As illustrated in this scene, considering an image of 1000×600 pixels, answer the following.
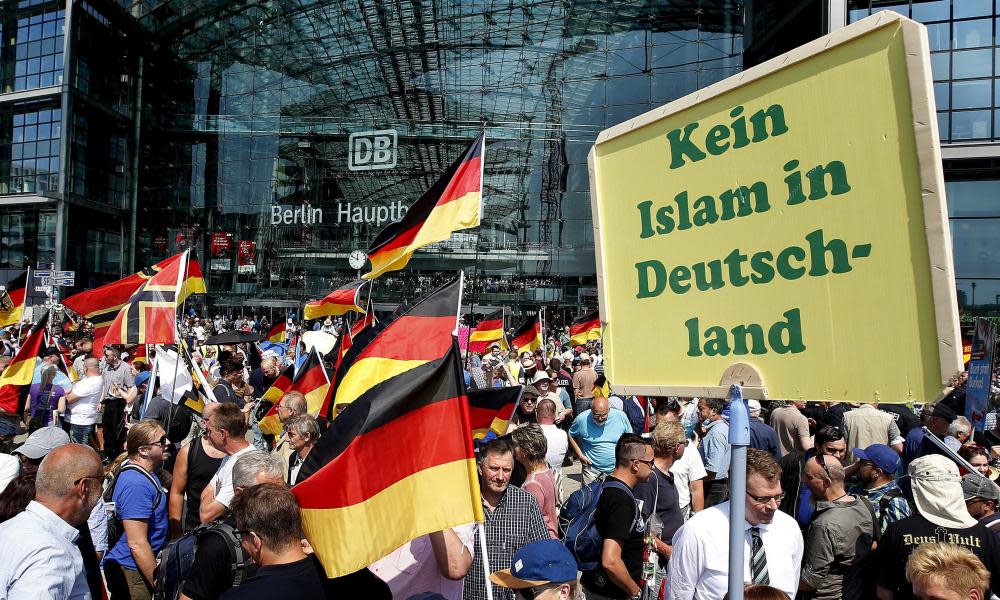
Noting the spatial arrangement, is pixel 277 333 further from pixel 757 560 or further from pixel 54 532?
pixel 757 560

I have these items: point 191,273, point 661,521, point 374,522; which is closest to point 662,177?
point 374,522

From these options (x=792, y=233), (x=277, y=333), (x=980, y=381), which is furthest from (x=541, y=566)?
(x=277, y=333)

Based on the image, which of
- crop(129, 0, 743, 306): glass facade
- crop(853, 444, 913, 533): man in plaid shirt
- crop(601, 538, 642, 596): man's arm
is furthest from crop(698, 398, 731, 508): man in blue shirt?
crop(129, 0, 743, 306): glass facade

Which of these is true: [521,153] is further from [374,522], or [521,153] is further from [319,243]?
[374,522]

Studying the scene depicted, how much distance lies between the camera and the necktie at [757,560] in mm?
3184

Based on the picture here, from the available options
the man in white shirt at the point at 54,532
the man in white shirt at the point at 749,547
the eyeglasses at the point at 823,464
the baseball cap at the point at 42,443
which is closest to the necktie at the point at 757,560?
the man in white shirt at the point at 749,547

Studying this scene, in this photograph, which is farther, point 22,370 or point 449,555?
point 22,370

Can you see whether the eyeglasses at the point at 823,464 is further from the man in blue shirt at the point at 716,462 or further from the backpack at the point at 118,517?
the backpack at the point at 118,517

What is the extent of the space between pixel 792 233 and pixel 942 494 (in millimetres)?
2273

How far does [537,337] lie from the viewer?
1563cm

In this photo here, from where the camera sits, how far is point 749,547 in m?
3.25

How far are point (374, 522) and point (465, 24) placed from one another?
35.0m

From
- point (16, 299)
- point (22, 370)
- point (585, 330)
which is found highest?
point (16, 299)

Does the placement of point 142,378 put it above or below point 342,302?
below
